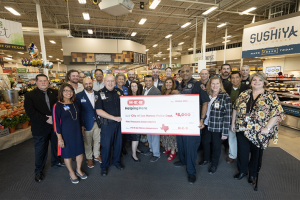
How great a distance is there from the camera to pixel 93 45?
1108 cm

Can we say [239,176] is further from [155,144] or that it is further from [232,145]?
[155,144]

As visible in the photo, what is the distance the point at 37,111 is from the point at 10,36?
17.6 feet

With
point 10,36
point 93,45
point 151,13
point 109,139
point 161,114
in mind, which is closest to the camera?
point 161,114

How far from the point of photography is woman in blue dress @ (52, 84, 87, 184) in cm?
211

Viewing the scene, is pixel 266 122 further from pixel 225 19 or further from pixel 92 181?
pixel 225 19

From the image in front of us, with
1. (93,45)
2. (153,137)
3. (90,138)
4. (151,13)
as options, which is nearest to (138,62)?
(93,45)

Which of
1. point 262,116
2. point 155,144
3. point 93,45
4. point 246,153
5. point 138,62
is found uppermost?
point 93,45

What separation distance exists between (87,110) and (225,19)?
36.6 feet

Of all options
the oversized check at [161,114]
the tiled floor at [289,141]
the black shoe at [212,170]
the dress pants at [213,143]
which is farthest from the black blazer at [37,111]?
the tiled floor at [289,141]

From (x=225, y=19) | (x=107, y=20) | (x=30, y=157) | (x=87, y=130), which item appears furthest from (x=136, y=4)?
(x=30, y=157)

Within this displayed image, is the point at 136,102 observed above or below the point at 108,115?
above

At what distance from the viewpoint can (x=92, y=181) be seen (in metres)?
2.41

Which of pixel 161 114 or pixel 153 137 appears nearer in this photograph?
pixel 161 114

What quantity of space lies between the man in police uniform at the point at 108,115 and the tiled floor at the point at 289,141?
391 centimetres
